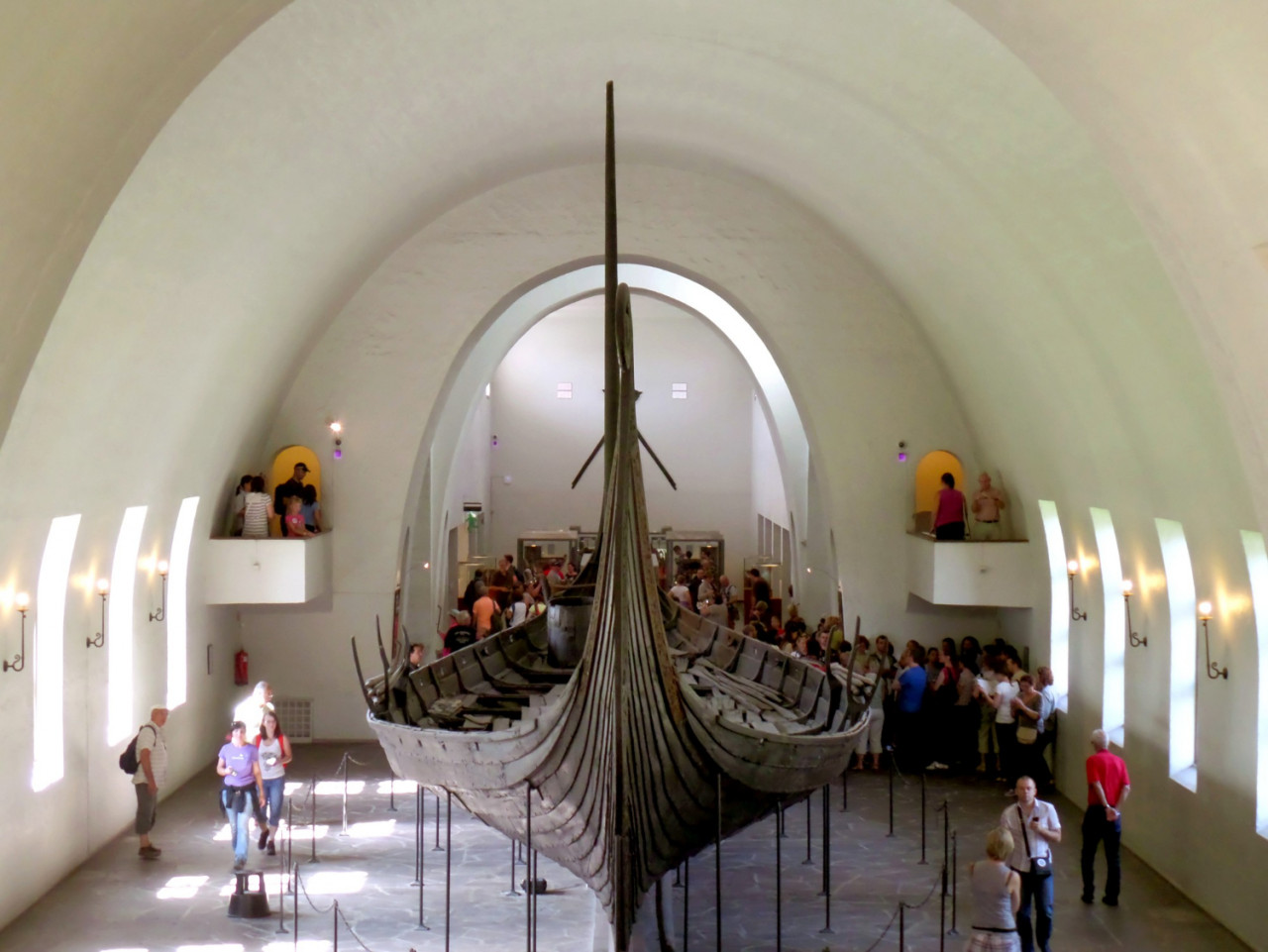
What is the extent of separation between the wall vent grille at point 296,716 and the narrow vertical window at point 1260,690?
36.3 feet

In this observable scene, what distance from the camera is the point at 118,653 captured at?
41.0 feet

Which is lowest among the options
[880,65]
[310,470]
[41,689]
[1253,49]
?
[41,689]

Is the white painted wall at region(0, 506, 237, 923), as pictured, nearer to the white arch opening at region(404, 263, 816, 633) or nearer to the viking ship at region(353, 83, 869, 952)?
the viking ship at region(353, 83, 869, 952)

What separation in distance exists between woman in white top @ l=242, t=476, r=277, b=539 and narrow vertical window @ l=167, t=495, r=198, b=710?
1046mm

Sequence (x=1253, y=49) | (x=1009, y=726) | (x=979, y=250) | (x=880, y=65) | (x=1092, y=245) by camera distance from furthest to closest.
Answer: (x=1009, y=726) → (x=979, y=250) → (x=880, y=65) → (x=1092, y=245) → (x=1253, y=49)

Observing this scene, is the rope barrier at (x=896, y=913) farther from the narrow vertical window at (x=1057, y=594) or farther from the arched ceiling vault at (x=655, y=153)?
the narrow vertical window at (x=1057, y=594)

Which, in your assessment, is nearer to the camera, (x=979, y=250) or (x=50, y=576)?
(x=50, y=576)

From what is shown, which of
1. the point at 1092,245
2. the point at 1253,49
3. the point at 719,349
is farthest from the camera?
the point at 719,349

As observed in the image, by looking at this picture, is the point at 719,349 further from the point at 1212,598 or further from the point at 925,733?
the point at 1212,598

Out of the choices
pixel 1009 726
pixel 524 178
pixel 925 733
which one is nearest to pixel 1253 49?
pixel 1009 726

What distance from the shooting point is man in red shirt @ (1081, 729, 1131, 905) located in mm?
9727

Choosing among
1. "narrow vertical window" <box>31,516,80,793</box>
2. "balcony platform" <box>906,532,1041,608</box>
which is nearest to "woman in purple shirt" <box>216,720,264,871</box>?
"narrow vertical window" <box>31,516,80,793</box>

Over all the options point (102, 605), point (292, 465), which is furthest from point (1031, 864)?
point (292, 465)

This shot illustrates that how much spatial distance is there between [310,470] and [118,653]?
13.7 feet
